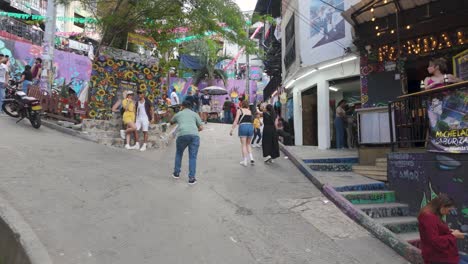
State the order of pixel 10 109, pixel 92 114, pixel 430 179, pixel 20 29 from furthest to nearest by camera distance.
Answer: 1. pixel 20 29
2. pixel 92 114
3. pixel 10 109
4. pixel 430 179

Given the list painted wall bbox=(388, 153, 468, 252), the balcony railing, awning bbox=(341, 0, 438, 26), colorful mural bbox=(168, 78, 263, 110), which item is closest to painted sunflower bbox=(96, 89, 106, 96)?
awning bbox=(341, 0, 438, 26)

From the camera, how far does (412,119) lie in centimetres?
813

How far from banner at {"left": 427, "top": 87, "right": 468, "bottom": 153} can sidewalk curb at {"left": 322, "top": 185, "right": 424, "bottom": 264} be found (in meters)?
1.76

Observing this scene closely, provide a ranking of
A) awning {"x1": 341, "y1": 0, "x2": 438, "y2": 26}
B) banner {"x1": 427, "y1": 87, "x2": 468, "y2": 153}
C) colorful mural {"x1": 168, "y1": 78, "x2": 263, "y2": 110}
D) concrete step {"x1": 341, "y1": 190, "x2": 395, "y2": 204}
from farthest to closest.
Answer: colorful mural {"x1": 168, "y1": 78, "x2": 263, "y2": 110} → awning {"x1": 341, "y1": 0, "x2": 438, "y2": 26} → concrete step {"x1": 341, "y1": 190, "x2": 395, "y2": 204} → banner {"x1": 427, "y1": 87, "x2": 468, "y2": 153}

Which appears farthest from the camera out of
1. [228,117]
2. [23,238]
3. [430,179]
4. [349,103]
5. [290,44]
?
[228,117]

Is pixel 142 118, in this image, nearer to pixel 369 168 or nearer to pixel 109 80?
pixel 109 80

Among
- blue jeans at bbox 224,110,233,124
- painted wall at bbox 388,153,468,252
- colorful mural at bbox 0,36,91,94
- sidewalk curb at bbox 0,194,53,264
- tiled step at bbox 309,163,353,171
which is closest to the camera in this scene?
sidewalk curb at bbox 0,194,53,264

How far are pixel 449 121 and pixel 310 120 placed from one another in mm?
10518

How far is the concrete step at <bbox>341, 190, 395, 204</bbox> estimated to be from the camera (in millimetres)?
7797

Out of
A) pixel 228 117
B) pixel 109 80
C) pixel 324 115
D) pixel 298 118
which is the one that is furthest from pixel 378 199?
pixel 228 117

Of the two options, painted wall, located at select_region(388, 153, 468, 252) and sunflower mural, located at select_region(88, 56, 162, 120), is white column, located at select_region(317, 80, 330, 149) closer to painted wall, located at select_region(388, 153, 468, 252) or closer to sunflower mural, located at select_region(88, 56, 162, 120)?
painted wall, located at select_region(388, 153, 468, 252)

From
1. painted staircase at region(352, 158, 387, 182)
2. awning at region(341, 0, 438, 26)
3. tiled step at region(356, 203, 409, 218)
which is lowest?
tiled step at region(356, 203, 409, 218)

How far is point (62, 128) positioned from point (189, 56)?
22.7 m

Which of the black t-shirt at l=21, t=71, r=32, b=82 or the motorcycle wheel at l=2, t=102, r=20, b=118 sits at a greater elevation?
the black t-shirt at l=21, t=71, r=32, b=82
